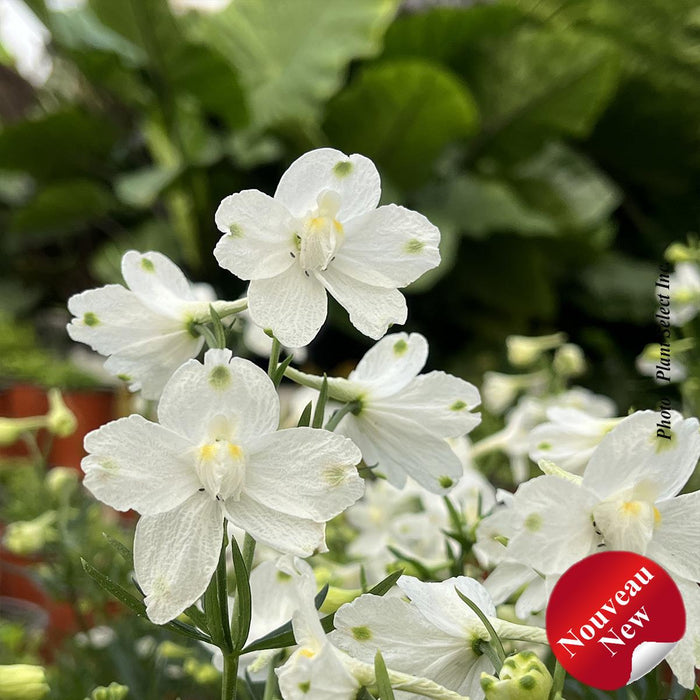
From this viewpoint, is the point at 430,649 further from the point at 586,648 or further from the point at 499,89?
the point at 499,89

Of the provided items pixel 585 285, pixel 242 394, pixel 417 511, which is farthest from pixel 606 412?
pixel 585 285

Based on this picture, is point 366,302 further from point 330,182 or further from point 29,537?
point 29,537

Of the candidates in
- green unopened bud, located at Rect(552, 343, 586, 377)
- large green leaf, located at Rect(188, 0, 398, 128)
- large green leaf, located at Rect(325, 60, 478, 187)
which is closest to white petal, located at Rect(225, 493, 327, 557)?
green unopened bud, located at Rect(552, 343, 586, 377)

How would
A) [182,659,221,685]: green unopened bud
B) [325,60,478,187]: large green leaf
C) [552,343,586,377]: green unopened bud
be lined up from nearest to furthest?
[182,659,221,685]: green unopened bud, [552,343,586,377]: green unopened bud, [325,60,478,187]: large green leaf

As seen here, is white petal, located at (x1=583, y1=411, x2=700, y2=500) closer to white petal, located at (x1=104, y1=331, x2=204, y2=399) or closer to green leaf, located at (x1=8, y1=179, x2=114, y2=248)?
white petal, located at (x1=104, y1=331, x2=204, y2=399)

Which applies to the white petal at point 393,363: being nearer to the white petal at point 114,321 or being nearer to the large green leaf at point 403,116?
the white petal at point 114,321

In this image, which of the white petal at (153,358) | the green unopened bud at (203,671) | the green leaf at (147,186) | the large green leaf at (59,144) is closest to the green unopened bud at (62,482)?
the green unopened bud at (203,671)
